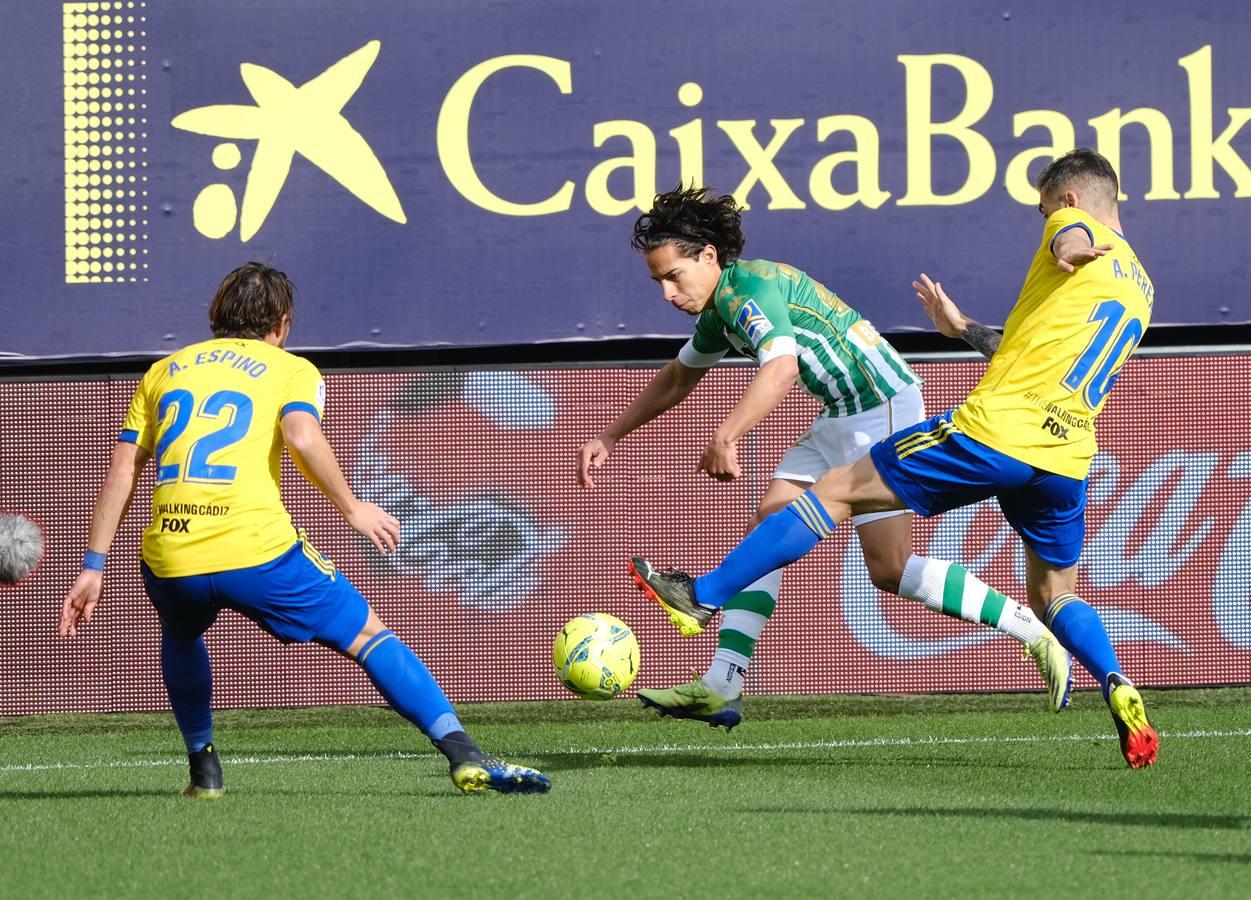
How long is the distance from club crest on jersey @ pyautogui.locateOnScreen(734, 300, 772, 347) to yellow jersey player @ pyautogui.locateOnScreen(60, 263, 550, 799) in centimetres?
166

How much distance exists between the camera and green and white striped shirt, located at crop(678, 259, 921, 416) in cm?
644

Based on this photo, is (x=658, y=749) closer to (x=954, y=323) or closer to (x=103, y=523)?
(x=954, y=323)

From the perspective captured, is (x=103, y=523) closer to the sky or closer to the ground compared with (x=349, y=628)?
closer to the sky

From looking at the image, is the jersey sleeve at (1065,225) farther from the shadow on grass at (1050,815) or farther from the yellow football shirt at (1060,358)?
the shadow on grass at (1050,815)

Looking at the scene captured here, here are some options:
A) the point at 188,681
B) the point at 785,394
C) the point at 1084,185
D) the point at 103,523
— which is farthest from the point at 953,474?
the point at 103,523

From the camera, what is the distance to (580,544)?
933 centimetres

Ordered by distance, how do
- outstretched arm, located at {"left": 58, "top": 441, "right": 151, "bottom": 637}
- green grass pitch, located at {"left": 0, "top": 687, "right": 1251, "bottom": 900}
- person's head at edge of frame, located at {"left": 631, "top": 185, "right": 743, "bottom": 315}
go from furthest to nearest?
person's head at edge of frame, located at {"left": 631, "top": 185, "right": 743, "bottom": 315} → outstretched arm, located at {"left": 58, "top": 441, "right": 151, "bottom": 637} → green grass pitch, located at {"left": 0, "top": 687, "right": 1251, "bottom": 900}

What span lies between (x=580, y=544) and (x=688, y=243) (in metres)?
3.01

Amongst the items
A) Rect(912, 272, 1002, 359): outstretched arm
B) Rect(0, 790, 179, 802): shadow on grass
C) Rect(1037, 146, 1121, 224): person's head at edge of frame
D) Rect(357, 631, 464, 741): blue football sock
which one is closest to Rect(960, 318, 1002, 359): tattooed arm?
Rect(912, 272, 1002, 359): outstretched arm

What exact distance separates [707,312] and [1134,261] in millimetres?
1589

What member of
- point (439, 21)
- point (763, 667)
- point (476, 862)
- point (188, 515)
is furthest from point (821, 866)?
point (439, 21)

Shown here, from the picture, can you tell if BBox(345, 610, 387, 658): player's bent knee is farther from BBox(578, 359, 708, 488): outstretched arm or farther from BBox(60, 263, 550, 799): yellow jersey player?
BBox(578, 359, 708, 488): outstretched arm

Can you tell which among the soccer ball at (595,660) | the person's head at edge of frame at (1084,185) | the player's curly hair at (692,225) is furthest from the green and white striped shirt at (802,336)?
the soccer ball at (595,660)

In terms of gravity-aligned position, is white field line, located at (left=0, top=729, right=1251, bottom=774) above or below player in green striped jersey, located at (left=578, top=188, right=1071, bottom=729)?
below
